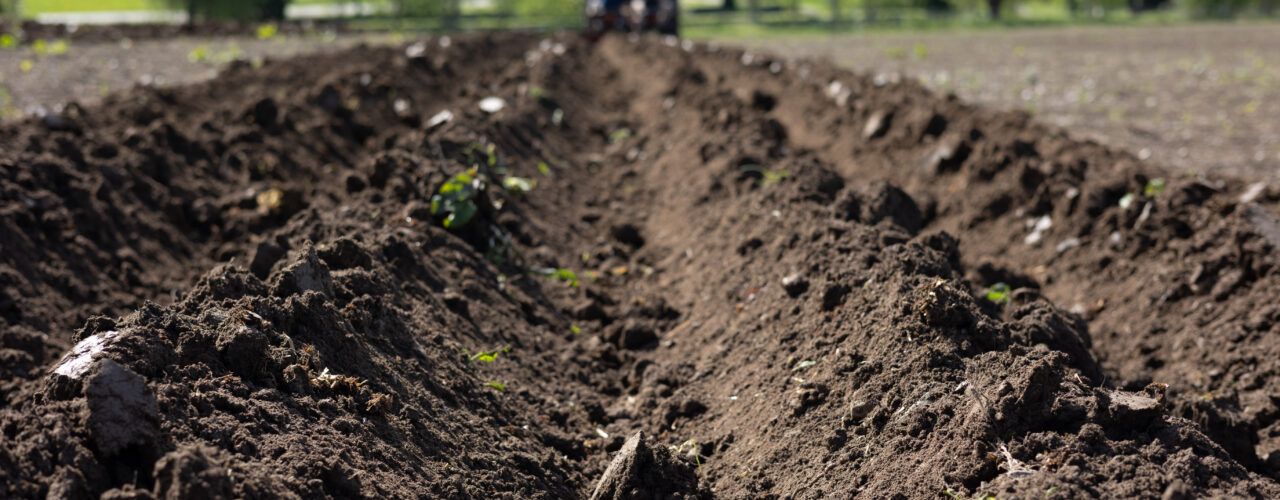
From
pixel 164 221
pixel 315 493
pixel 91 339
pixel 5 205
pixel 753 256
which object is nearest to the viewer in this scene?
pixel 315 493

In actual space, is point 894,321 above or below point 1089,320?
above

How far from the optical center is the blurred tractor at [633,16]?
26.1 meters

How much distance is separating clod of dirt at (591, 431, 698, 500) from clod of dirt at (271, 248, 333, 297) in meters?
1.33

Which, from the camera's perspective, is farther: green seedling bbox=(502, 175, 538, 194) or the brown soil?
green seedling bbox=(502, 175, 538, 194)

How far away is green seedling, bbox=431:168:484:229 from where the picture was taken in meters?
5.70

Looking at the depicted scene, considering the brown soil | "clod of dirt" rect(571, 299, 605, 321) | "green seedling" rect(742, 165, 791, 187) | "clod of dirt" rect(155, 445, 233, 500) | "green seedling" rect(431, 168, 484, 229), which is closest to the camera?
"clod of dirt" rect(155, 445, 233, 500)

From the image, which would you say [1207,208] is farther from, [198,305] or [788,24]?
[788,24]

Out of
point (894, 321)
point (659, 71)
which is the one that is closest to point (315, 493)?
point (894, 321)

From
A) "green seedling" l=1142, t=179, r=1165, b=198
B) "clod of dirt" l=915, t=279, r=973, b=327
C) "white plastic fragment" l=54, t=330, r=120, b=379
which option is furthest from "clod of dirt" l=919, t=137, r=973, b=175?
"white plastic fragment" l=54, t=330, r=120, b=379

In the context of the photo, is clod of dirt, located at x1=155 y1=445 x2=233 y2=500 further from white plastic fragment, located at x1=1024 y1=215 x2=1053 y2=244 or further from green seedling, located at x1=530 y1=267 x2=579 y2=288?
white plastic fragment, located at x1=1024 y1=215 x2=1053 y2=244

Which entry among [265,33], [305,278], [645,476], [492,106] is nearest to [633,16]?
[265,33]

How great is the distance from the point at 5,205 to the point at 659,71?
1033 centimetres

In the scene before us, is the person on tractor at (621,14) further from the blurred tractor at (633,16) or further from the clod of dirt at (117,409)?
the clod of dirt at (117,409)

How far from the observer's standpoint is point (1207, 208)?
593 cm
